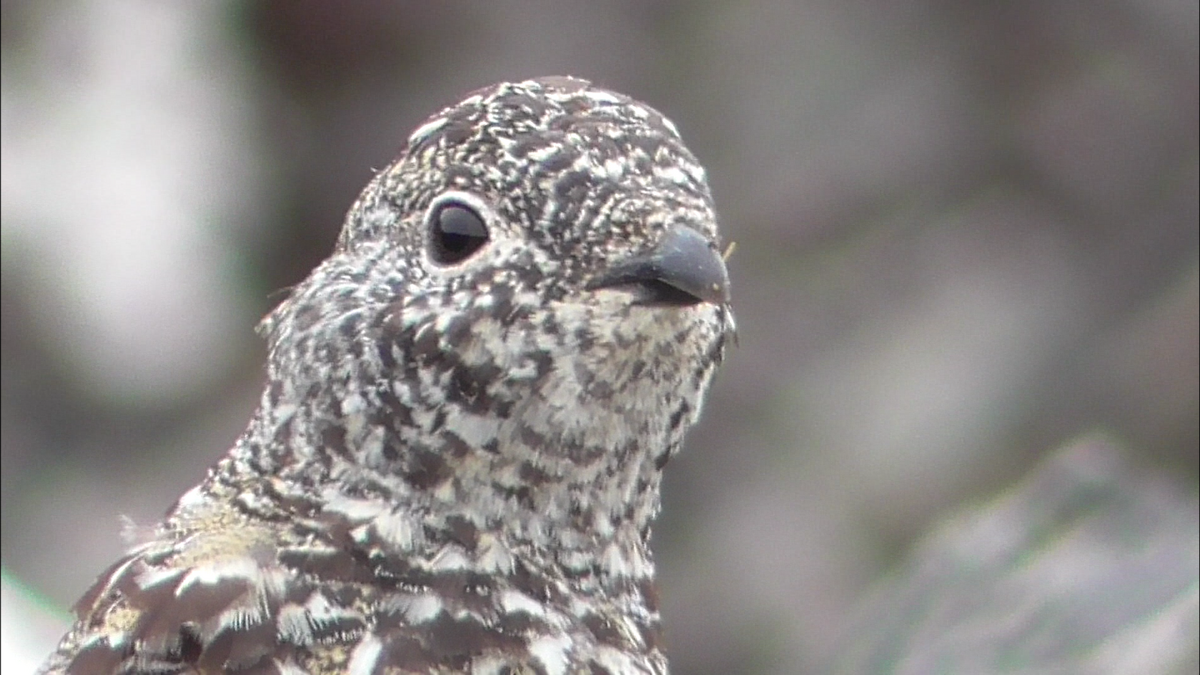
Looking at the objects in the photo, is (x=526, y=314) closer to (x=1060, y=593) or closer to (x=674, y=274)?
(x=674, y=274)

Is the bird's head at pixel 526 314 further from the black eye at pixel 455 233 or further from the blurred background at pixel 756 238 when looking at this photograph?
the blurred background at pixel 756 238

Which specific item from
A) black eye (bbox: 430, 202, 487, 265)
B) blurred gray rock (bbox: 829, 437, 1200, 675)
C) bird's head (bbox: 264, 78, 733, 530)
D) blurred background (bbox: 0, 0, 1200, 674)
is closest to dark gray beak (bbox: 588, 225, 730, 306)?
bird's head (bbox: 264, 78, 733, 530)

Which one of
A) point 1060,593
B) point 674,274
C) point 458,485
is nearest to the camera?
point 674,274

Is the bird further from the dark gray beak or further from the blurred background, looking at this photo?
the blurred background

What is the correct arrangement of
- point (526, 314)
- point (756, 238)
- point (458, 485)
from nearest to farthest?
point (526, 314) < point (458, 485) < point (756, 238)

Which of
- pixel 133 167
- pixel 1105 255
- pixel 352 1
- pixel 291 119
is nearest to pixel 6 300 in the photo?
pixel 133 167

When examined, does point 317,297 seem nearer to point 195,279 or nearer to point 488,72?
point 488,72

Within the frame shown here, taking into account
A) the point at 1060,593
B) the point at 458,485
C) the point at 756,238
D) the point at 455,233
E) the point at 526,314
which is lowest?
the point at 458,485

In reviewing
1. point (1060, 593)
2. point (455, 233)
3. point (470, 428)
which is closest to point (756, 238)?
point (1060, 593)
